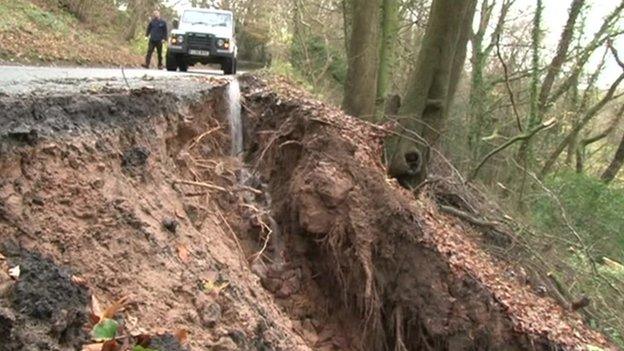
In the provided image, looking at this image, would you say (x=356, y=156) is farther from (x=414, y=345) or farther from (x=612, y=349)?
(x=612, y=349)

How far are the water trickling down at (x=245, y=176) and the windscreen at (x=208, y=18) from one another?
869 centimetres

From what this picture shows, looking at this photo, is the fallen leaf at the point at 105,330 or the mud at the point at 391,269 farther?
the mud at the point at 391,269

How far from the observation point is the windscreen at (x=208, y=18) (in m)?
17.6

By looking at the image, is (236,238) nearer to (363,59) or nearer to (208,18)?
(363,59)

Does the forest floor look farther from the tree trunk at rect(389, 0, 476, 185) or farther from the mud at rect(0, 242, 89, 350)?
the mud at rect(0, 242, 89, 350)

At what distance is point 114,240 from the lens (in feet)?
12.2

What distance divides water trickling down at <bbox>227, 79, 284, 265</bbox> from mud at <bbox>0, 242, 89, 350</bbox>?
4.30m

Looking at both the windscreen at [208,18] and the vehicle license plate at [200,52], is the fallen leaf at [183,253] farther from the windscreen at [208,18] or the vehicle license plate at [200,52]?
the windscreen at [208,18]

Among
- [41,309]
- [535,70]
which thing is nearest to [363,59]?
[535,70]

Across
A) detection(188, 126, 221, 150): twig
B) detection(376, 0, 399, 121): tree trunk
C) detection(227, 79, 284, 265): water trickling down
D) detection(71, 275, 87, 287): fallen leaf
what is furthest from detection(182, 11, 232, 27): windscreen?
Result: detection(71, 275, 87, 287): fallen leaf

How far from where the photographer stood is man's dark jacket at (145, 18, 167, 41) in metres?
18.5

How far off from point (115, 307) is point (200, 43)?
14736mm

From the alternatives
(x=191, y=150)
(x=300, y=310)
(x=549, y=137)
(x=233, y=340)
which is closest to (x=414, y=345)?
(x=300, y=310)

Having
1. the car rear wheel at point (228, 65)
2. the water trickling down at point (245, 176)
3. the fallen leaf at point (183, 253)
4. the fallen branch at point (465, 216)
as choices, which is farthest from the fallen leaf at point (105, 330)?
the car rear wheel at point (228, 65)
